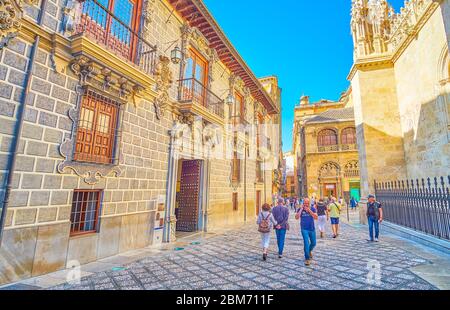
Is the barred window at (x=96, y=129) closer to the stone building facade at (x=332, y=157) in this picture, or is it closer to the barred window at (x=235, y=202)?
the barred window at (x=235, y=202)

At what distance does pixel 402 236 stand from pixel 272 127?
551 inches

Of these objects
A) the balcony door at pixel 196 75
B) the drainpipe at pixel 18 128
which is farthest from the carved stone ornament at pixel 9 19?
the balcony door at pixel 196 75

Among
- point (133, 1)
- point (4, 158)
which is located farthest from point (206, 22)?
point (4, 158)

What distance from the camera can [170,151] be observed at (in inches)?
316

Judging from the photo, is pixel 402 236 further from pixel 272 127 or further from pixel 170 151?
pixel 272 127

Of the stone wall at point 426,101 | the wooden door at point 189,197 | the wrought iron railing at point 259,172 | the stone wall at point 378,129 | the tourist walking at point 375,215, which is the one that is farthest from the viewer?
the wrought iron railing at point 259,172

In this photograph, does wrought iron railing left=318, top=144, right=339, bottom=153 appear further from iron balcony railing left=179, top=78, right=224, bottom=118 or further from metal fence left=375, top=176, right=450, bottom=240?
iron balcony railing left=179, top=78, right=224, bottom=118

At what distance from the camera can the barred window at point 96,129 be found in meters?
5.27

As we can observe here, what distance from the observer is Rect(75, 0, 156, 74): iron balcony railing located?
544cm

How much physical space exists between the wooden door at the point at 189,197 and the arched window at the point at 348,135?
78.0 ft

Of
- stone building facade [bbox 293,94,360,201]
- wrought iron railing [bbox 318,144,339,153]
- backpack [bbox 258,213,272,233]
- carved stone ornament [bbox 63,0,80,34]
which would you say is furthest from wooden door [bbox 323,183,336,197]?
carved stone ornament [bbox 63,0,80,34]

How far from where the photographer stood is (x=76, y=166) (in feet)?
16.3

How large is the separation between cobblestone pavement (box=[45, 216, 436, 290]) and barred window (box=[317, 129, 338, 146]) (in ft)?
77.7
